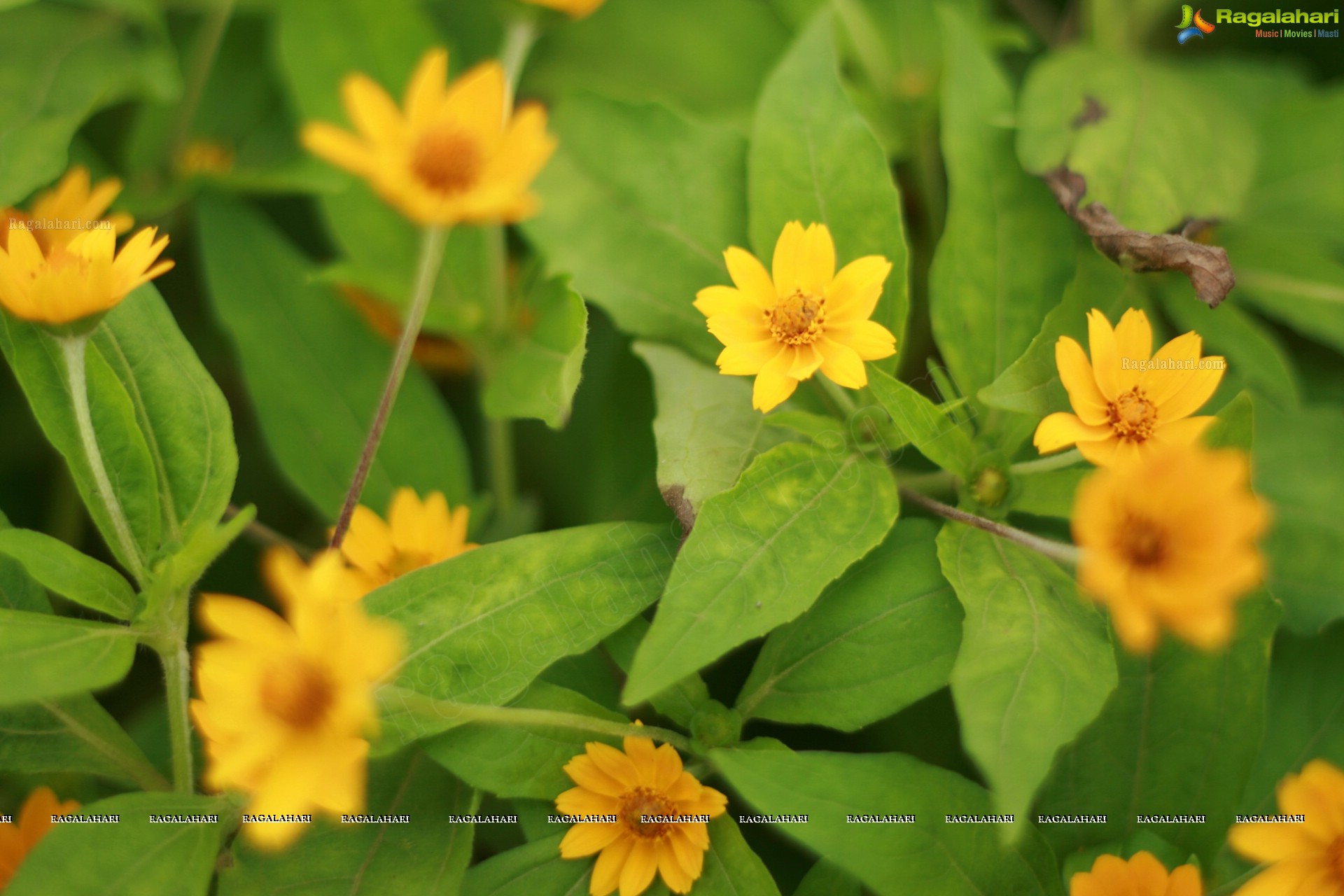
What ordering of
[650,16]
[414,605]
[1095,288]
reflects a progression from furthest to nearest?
[650,16]
[1095,288]
[414,605]

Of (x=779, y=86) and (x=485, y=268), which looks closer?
(x=779, y=86)

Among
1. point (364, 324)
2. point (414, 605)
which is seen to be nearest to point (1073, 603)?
point (414, 605)

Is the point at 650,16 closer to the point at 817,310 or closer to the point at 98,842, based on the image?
the point at 817,310

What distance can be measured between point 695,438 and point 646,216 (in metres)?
0.29

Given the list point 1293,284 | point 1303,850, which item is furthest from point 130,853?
point 1293,284

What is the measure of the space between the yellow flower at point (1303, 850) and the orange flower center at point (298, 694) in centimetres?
66

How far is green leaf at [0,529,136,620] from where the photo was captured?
713 millimetres

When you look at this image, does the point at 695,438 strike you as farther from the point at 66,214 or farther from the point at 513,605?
the point at 66,214

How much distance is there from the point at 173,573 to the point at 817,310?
0.54 meters

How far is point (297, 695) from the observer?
58 cm

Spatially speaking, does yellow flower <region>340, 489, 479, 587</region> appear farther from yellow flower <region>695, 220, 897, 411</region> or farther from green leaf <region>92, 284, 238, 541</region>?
yellow flower <region>695, 220, 897, 411</region>

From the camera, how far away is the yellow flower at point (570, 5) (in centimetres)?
Answer: 99

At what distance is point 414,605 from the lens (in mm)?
752

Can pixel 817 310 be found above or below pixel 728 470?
above
